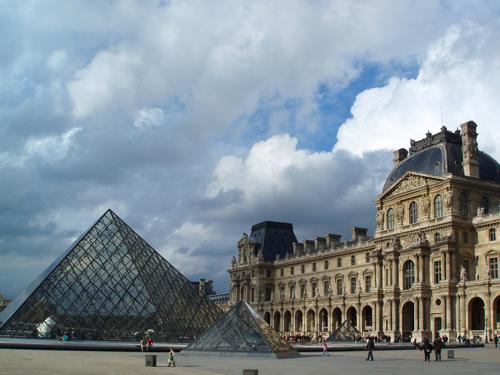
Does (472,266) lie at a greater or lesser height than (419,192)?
lesser

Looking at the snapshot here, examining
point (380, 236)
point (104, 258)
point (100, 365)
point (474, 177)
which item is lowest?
point (100, 365)

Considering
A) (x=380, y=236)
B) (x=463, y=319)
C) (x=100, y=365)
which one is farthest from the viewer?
(x=380, y=236)

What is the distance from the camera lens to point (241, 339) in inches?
1126

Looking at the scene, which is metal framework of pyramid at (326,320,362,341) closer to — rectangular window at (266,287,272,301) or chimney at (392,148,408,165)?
chimney at (392,148,408,165)

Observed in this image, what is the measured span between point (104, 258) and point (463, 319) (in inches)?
1119

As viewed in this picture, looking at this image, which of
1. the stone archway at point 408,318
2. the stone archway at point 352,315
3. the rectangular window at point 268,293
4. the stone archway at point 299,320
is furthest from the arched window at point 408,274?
the rectangular window at point 268,293

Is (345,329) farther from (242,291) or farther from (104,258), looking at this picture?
(242,291)

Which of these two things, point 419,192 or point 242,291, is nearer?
point 419,192

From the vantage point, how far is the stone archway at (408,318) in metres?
59.4

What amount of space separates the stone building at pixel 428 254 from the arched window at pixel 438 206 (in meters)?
0.08

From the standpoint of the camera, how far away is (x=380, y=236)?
2547 inches

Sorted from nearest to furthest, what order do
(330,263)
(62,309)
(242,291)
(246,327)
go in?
1. (246,327)
2. (62,309)
3. (330,263)
4. (242,291)

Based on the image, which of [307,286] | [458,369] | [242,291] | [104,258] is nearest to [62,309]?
[104,258]

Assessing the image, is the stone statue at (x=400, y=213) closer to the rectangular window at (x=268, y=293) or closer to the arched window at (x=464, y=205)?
the arched window at (x=464, y=205)
